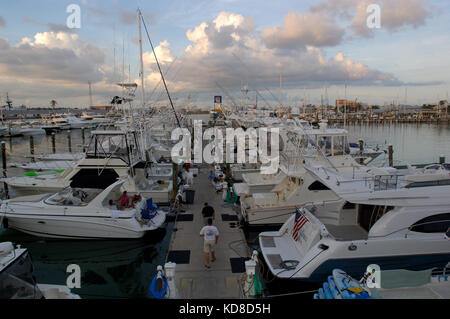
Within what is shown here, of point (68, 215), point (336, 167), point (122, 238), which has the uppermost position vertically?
point (336, 167)

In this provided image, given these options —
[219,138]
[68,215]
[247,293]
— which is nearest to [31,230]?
[68,215]

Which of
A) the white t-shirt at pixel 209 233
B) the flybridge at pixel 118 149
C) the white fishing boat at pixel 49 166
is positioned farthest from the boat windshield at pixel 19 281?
the white fishing boat at pixel 49 166

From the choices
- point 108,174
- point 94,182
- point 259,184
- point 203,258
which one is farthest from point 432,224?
point 108,174

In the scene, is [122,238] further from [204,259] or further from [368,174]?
[368,174]

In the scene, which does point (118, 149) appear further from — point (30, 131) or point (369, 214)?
point (30, 131)

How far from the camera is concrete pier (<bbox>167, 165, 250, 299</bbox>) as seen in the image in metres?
6.78

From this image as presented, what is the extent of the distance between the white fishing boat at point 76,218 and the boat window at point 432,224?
304 inches

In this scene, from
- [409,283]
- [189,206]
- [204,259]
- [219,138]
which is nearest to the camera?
[409,283]

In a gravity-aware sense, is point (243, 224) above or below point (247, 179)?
below

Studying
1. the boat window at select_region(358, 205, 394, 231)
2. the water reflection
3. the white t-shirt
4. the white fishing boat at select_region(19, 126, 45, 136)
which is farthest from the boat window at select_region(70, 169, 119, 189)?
the white fishing boat at select_region(19, 126, 45, 136)

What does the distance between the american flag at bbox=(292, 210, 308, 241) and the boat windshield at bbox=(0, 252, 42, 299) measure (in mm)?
6231

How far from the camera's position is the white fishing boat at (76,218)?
9.94 meters

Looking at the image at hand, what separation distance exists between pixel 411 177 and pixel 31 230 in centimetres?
1210

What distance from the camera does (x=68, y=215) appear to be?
32.6ft
